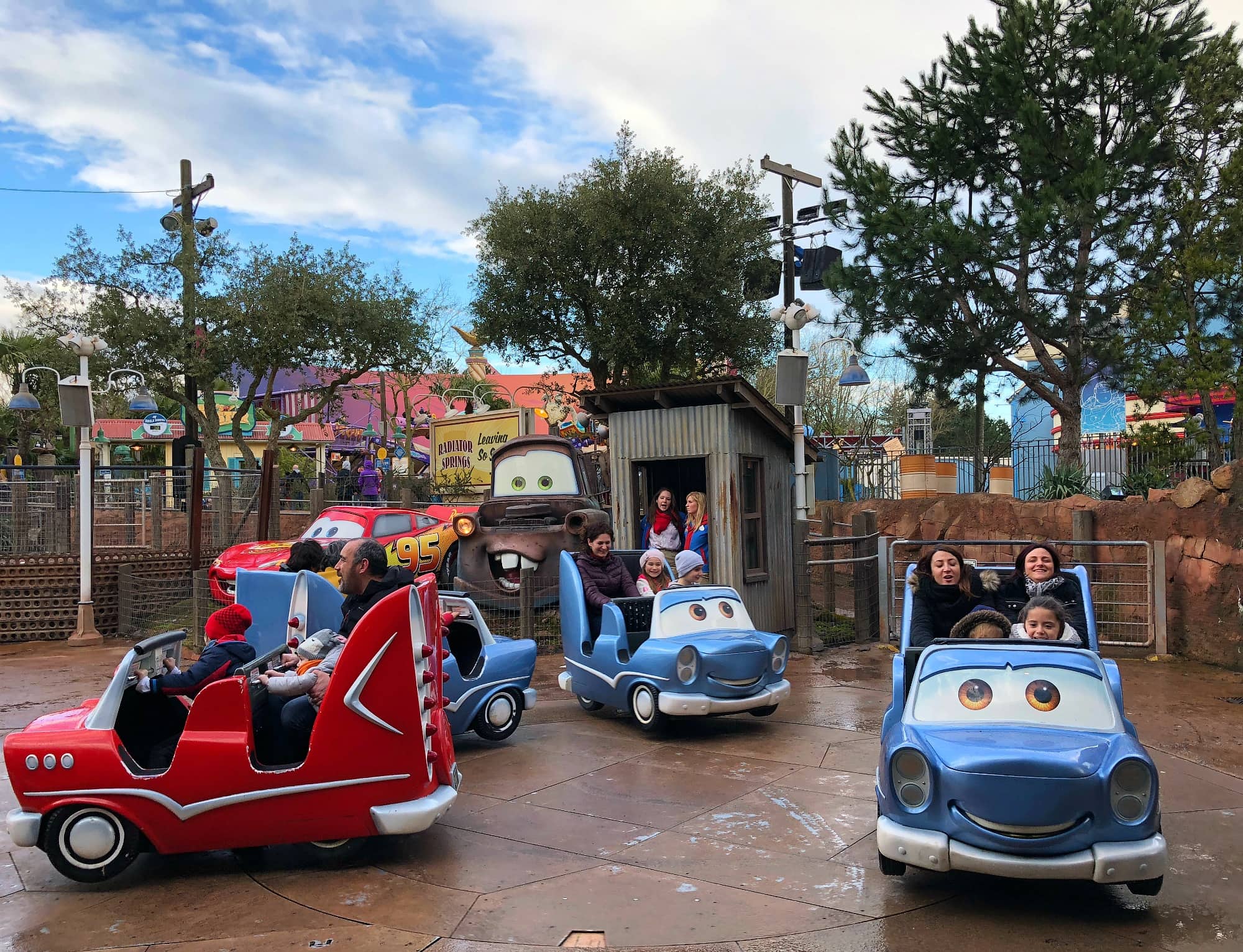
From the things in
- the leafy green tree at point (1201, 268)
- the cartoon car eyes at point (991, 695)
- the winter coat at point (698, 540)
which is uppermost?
the leafy green tree at point (1201, 268)

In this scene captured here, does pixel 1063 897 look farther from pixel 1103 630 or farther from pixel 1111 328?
pixel 1111 328

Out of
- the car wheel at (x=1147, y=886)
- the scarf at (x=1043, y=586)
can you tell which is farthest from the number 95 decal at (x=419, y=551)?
the car wheel at (x=1147, y=886)

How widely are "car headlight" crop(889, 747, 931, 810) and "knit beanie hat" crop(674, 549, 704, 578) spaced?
185 inches

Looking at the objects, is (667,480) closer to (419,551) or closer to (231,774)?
(419,551)

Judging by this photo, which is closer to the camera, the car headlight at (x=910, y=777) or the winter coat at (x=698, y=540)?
the car headlight at (x=910, y=777)

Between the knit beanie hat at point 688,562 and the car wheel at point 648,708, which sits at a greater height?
the knit beanie hat at point 688,562

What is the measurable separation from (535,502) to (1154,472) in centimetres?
927

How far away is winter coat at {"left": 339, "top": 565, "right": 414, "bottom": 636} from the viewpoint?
5887 millimetres

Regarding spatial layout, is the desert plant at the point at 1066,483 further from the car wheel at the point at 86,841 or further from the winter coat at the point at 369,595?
the car wheel at the point at 86,841

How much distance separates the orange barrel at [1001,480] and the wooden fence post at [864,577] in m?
10.9

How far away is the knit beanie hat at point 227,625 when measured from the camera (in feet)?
18.0

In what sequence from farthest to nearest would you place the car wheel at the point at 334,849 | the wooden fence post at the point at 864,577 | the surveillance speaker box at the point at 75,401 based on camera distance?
the surveillance speaker box at the point at 75,401 → the wooden fence post at the point at 864,577 → the car wheel at the point at 334,849

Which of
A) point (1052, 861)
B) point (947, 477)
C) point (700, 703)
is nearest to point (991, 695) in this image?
point (1052, 861)

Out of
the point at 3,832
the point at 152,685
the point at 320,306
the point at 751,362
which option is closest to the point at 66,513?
the point at 320,306
